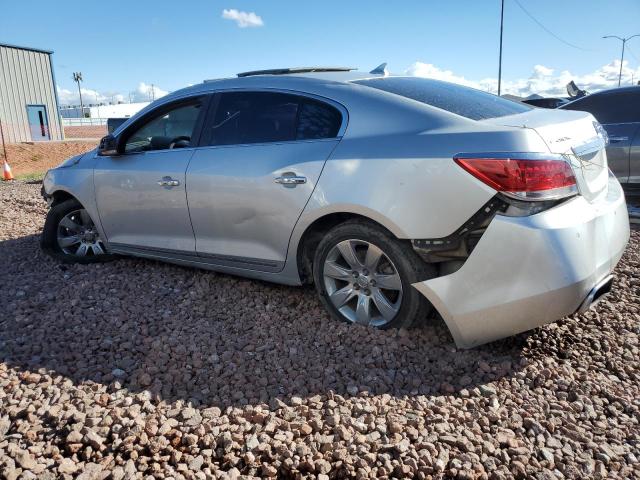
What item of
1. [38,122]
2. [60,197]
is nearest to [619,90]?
[60,197]

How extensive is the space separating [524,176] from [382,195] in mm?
750

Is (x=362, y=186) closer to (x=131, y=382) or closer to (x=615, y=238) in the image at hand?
(x=615, y=238)

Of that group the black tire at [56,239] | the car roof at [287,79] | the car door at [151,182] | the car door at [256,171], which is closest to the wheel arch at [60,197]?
the black tire at [56,239]

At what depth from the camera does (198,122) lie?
4.11m

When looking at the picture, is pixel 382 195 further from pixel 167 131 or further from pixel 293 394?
pixel 167 131

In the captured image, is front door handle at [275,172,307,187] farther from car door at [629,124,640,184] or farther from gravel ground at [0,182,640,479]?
car door at [629,124,640,184]

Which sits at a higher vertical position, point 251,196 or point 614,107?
point 614,107

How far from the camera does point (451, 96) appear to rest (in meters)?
3.46

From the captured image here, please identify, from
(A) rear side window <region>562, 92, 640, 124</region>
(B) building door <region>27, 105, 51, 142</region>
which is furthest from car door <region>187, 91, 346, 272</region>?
(B) building door <region>27, 105, 51, 142</region>

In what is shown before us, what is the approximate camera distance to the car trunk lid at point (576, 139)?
9.20 ft

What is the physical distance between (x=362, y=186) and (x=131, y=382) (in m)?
1.64

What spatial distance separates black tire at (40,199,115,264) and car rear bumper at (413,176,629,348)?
332 cm

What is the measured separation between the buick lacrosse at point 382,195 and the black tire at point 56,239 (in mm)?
702

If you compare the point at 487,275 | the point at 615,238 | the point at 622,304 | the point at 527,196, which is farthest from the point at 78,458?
the point at 622,304
